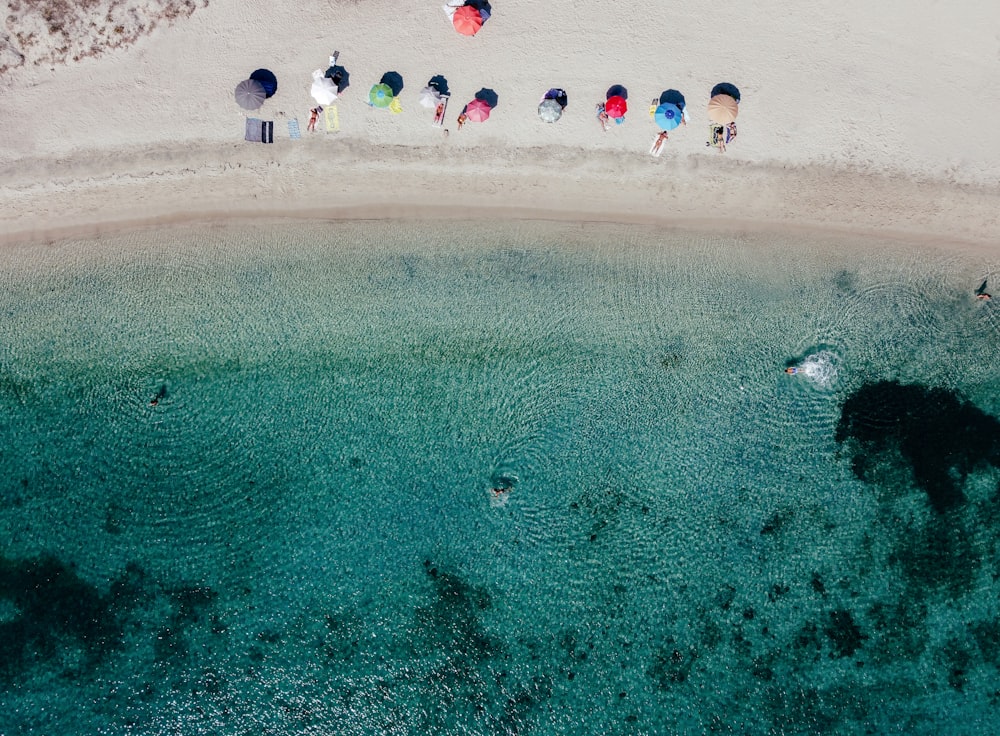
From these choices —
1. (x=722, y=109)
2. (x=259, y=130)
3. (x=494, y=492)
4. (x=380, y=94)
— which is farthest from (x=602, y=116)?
(x=494, y=492)

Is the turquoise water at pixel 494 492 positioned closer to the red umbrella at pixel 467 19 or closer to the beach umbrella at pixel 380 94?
the beach umbrella at pixel 380 94

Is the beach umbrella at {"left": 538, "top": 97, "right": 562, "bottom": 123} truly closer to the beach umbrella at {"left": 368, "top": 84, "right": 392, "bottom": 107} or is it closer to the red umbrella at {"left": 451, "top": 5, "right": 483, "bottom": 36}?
the red umbrella at {"left": 451, "top": 5, "right": 483, "bottom": 36}

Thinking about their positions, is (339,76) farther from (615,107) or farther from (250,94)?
(615,107)

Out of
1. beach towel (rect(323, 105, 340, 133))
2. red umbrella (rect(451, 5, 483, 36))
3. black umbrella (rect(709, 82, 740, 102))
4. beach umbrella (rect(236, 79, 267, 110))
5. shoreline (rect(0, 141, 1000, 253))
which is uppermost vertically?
red umbrella (rect(451, 5, 483, 36))

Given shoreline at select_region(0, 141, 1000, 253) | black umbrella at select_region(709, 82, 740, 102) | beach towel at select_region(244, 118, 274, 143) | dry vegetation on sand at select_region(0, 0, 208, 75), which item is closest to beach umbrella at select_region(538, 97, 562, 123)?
shoreline at select_region(0, 141, 1000, 253)

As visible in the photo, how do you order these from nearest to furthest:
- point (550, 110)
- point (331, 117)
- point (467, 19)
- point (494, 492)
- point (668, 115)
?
point (467, 19)
point (668, 115)
point (550, 110)
point (331, 117)
point (494, 492)

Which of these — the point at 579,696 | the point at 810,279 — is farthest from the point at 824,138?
the point at 579,696

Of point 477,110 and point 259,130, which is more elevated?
point 477,110
